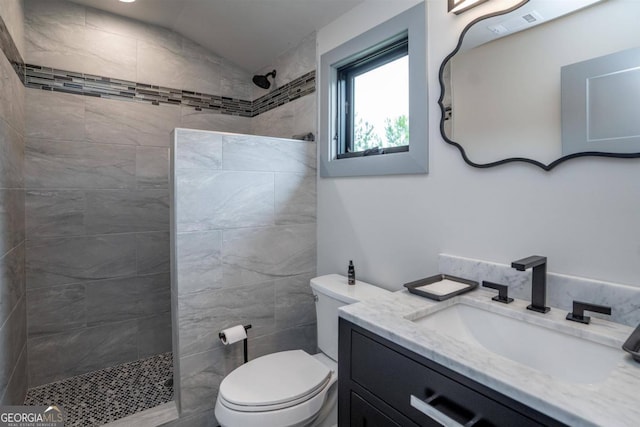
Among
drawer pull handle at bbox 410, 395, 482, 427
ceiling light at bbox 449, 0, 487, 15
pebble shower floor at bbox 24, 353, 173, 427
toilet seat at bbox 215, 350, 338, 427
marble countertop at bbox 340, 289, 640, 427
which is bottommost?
pebble shower floor at bbox 24, 353, 173, 427

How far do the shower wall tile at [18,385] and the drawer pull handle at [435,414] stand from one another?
1709mm

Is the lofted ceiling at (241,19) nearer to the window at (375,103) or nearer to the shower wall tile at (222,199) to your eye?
the window at (375,103)

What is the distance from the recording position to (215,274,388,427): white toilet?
128 centimetres

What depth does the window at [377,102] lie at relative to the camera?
1480 millimetres

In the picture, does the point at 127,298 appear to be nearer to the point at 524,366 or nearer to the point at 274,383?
the point at 274,383

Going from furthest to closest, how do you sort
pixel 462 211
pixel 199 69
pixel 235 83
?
pixel 235 83 < pixel 199 69 < pixel 462 211

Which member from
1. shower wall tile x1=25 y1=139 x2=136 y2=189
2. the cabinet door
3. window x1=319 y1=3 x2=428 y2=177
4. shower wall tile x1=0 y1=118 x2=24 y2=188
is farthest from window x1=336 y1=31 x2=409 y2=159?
shower wall tile x1=0 y1=118 x2=24 y2=188

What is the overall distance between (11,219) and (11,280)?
0.99 feet

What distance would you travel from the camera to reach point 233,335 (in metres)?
1.74

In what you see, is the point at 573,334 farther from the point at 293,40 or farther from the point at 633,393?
the point at 293,40

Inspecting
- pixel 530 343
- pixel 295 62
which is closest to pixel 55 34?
pixel 295 62

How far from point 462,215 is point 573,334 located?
1.81 feet

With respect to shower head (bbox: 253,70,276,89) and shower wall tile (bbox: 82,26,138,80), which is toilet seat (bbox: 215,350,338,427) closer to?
shower head (bbox: 253,70,276,89)

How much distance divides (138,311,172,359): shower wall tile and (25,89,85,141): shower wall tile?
1.33m
